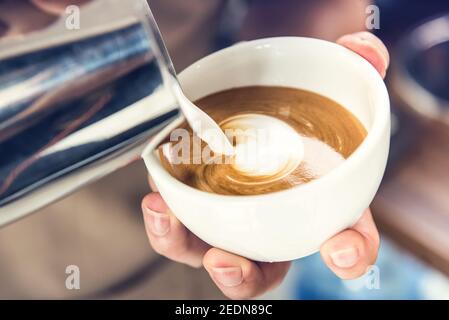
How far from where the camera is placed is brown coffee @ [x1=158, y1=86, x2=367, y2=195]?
0.41 metres

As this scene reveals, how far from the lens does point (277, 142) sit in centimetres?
43

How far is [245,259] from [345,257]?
2.8 inches

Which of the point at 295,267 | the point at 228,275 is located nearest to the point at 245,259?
the point at 228,275

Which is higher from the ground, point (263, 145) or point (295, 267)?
point (263, 145)

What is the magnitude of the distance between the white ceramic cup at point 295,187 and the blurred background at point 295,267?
0.12m

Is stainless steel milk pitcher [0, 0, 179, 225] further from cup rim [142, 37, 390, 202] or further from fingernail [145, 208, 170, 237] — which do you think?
fingernail [145, 208, 170, 237]

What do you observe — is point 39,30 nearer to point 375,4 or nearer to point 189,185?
point 189,185

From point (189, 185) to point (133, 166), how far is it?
0.18 metres

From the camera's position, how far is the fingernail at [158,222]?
48 centimetres

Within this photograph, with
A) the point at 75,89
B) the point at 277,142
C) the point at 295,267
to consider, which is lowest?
the point at 295,267

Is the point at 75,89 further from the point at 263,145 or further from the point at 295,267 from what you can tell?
the point at 295,267

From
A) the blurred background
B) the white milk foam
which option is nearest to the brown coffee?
the white milk foam

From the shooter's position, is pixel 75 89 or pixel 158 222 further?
pixel 158 222

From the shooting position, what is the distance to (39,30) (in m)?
0.32
